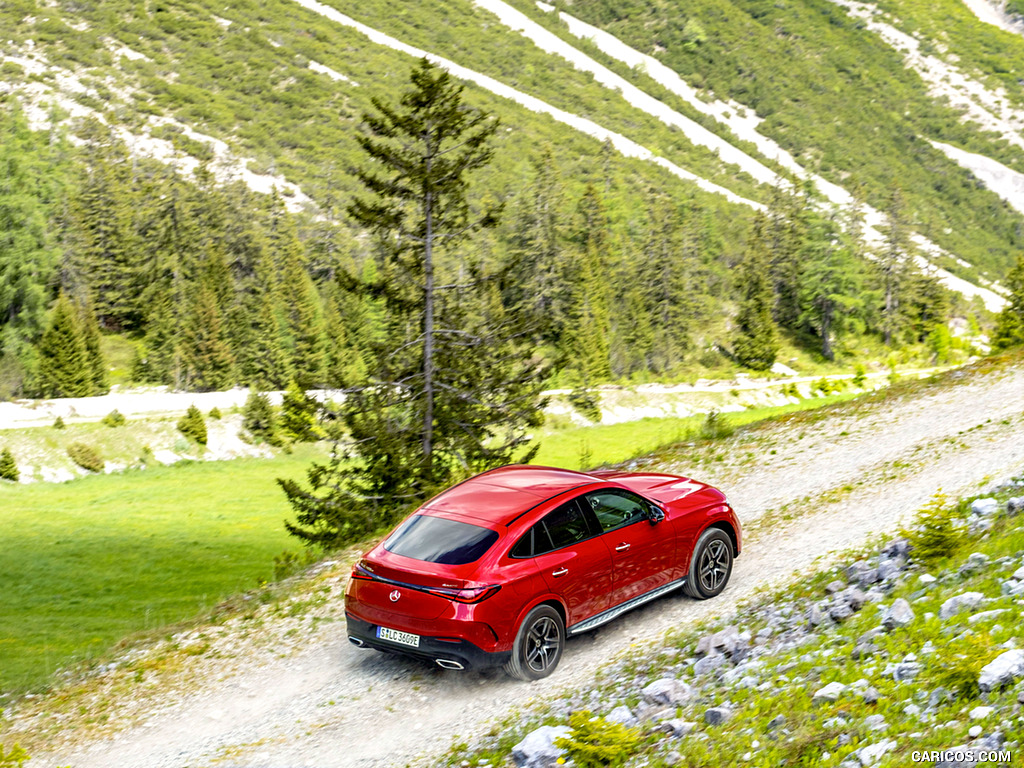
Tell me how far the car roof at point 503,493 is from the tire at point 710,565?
138cm

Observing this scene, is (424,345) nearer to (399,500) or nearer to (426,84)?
(399,500)

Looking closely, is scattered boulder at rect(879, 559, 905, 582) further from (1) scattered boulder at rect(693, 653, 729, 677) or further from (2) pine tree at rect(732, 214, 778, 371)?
(2) pine tree at rect(732, 214, 778, 371)

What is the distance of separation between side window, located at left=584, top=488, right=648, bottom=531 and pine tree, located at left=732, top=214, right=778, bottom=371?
8170cm

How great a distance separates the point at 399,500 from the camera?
19.8 meters

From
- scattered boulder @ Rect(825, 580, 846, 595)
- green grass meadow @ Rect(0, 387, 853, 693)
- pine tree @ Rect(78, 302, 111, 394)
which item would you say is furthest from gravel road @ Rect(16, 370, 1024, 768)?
pine tree @ Rect(78, 302, 111, 394)

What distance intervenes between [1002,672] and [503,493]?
4.85 meters

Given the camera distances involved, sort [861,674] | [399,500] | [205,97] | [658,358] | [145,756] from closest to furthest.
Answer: [861,674] → [145,756] → [399,500] → [658,358] → [205,97]

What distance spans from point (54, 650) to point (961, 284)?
151 meters

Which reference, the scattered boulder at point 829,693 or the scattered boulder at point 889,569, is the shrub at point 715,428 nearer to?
the scattered boulder at point 889,569

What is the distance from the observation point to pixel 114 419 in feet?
169

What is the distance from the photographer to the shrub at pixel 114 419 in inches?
2012

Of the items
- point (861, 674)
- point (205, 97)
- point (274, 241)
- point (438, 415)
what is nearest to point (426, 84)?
point (438, 415)

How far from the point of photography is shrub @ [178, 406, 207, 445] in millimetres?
53312

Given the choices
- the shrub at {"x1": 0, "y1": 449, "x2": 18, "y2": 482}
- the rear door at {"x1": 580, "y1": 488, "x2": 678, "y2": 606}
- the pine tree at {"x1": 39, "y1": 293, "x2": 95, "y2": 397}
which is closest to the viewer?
the rear door at {"x1": 580, "y1": 488, "x2": 678, "y2": 606}
